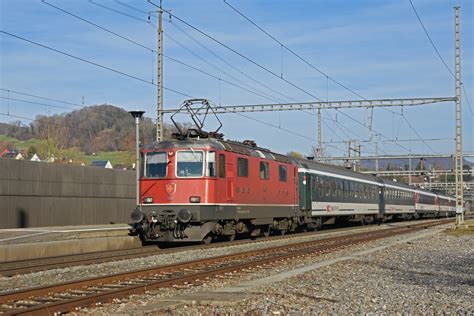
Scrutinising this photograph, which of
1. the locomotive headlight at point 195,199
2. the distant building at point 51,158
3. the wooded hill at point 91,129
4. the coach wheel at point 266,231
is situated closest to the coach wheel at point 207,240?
the locomotive headlight at point 195,199

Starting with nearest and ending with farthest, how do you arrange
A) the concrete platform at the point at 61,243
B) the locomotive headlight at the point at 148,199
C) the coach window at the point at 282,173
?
1. the concrete platform at the point at 61,243
2. the locomotive headlight at the point at 148,199
3. the coach window at the point at 282,173

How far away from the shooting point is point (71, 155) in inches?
3031

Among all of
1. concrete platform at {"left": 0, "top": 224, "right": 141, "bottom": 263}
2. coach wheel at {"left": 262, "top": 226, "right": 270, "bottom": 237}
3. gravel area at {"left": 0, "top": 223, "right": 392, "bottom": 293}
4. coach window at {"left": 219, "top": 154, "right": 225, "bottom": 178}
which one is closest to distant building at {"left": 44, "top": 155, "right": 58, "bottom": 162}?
concrete platform at {"left": 0, "top": 224, "right": 141, "bottom": 263}

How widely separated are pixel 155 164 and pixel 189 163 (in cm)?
131

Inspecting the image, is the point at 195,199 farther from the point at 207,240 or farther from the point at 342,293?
the point at 342,293

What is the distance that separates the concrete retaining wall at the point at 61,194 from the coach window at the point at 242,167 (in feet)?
43.2

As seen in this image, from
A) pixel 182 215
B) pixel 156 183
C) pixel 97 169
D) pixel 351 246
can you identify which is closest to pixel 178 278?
pixel 182 215

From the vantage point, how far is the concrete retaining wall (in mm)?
30922

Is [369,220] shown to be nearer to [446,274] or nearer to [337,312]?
[446,274]

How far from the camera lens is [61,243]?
65.3 feet

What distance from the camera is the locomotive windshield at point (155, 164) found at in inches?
848

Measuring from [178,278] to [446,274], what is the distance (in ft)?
20.8

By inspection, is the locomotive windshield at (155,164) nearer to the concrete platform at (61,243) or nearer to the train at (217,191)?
the train at (217,191)

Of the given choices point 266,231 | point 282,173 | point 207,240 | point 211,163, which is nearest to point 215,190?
point 211,163
